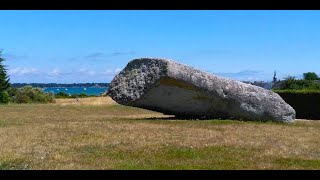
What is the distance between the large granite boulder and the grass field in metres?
3.23

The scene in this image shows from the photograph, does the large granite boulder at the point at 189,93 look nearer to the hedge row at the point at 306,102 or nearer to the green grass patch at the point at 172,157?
the hedge row at the point at 306,102

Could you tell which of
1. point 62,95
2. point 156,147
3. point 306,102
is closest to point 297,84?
point 306,102

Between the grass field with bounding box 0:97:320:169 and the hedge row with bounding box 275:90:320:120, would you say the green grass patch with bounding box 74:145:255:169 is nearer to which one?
the grass field with bounding box 0:97:320:169

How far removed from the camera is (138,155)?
944cm

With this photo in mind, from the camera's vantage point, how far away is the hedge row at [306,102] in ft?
87.8

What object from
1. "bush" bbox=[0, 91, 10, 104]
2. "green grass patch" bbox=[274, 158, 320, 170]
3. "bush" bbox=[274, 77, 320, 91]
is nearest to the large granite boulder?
"green grass patch" bbox=[274, 158, 320, 170]

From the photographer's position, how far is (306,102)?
27250mm

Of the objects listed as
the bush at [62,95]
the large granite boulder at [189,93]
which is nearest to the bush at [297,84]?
the large granite boulder at [189,93]

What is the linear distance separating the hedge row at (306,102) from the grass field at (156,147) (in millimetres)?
11578

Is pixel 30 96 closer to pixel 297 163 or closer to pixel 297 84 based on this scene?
pixel 297 84

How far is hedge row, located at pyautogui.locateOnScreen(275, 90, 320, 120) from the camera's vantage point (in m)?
26.8

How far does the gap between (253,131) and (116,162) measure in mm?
7785
